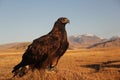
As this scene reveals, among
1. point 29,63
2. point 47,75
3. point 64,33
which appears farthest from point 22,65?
point 64,33

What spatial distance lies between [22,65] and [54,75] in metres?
0.98

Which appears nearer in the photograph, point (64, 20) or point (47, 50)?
point (47, 50)

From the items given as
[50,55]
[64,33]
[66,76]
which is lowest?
[66,76]

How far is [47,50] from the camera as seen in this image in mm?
8617

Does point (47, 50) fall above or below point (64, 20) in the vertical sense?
below

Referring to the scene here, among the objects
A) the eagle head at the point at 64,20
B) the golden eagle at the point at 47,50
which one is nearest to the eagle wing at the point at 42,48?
the golden eagle at the point at 47,50

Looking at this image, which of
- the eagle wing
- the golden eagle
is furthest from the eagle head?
the eagle wing

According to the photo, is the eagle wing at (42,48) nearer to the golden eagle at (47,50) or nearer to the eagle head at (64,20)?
the golden eagle at (47,50)

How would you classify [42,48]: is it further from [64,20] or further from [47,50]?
[64,20]

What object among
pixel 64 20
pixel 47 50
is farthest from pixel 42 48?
pixel 64 20

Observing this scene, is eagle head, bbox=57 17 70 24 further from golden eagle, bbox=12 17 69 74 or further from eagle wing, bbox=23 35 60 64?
eagle wing, bbox=23 35 60 64

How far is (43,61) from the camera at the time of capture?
8.67 m

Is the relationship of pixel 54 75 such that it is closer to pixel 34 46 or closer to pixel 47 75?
pixel 47 75

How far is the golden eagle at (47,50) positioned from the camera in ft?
28.0
